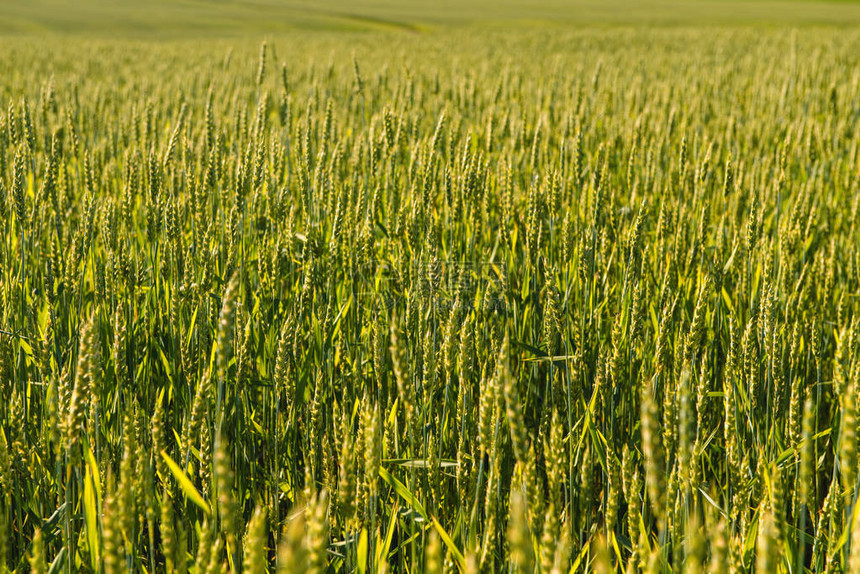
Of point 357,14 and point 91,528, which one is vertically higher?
point 357,14

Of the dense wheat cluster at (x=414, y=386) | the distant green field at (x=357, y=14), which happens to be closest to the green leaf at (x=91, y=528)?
the dense wheat cluster at (x=414, y=386)

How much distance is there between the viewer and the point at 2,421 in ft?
5.13

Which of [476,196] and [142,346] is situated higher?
[476,196]

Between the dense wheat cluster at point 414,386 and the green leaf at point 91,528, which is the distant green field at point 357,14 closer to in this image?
the dense wheat cluster at point 414,386

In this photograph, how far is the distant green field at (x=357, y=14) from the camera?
1157 inches

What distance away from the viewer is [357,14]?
122 ft

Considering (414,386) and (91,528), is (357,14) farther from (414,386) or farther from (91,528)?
(91,528)

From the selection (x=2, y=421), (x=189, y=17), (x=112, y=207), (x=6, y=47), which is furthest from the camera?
(x=189, y=17)

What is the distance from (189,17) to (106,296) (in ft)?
112

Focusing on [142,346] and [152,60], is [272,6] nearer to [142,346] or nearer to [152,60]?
[152,60]

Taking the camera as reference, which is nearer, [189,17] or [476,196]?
[476,196]

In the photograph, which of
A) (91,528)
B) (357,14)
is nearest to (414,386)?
(91,528)

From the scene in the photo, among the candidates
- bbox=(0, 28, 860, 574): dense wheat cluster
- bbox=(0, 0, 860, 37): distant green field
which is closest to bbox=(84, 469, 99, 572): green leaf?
bbox=(0, 28, 860, 574): dense wheat cluster

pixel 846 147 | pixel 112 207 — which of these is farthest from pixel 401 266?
pixel 846 147
